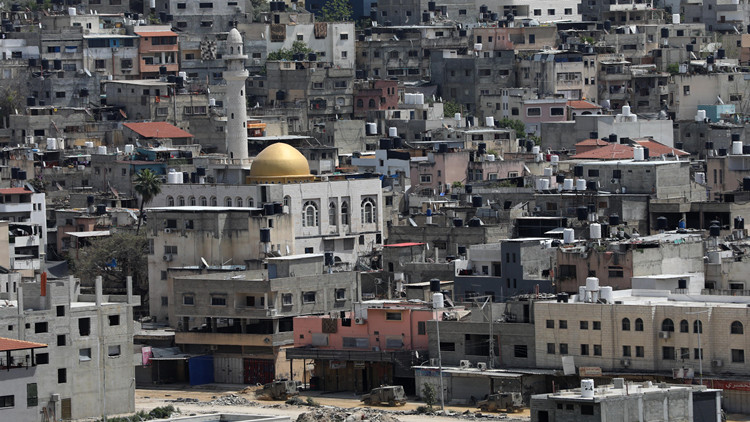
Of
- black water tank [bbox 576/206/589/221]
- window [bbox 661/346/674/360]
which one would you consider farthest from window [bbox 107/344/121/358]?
black water tank [bbox 576/206/589/221]

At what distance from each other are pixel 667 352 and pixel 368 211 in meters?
34.6

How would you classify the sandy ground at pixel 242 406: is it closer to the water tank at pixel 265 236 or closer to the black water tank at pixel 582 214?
the water tank at pixel 265 236

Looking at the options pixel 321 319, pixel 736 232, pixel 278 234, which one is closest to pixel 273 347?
pixel 321 319

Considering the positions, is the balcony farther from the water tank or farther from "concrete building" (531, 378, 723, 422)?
"concrete building" (531, 378, 723, 422)

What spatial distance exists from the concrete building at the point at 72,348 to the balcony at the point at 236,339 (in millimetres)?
10022

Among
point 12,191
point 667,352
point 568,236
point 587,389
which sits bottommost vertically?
point 587,389

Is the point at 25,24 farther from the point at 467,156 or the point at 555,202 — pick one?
the point at 555,202

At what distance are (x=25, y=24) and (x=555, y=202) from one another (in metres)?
59.8

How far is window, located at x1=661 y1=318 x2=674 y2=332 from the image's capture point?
99.8 metres

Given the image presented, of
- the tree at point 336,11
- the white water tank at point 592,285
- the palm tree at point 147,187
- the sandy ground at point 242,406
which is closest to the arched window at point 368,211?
the palm tree at point 147,187

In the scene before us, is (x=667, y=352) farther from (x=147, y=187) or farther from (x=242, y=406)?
(x=147, y=187)

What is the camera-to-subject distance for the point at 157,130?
156875mm

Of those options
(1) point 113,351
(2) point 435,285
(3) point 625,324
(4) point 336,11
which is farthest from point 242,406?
(4) point 336,11

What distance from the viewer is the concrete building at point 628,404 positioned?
8819 cm
